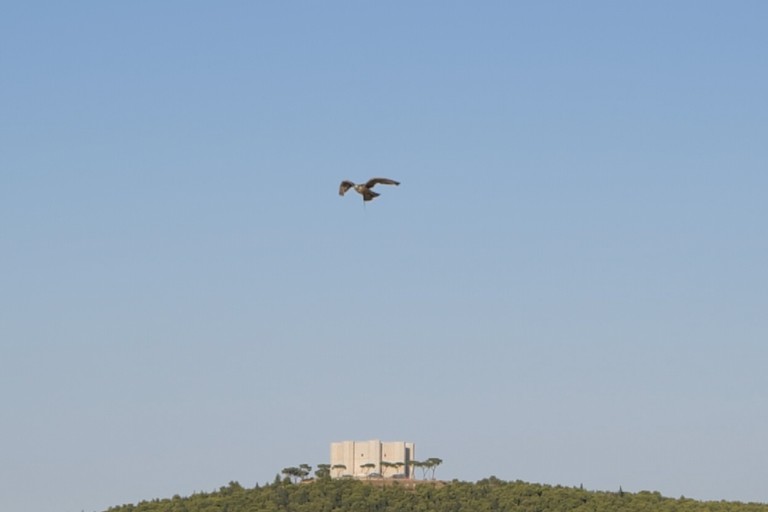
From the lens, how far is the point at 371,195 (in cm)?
7000
